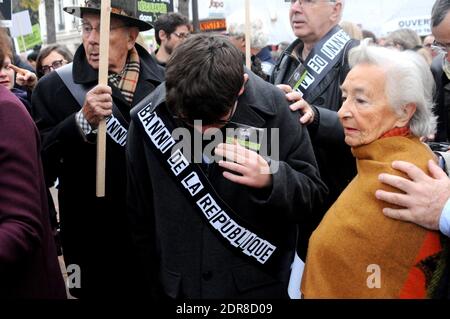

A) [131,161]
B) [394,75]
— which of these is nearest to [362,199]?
[394,75]

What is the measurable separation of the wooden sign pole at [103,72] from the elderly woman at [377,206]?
1137 millimetres

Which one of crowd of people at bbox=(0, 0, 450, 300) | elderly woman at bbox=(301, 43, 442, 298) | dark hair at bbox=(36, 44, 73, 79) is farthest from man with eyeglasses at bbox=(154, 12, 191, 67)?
elderly woman at bbox=(301, 43, 442, 298)

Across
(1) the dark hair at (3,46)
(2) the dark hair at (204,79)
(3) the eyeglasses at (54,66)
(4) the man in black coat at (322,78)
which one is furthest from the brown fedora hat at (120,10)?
(3) the eyeglasses at (54,66)

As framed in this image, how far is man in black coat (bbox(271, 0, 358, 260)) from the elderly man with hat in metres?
0.81

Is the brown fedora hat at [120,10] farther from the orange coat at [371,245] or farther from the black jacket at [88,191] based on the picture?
the orange coat at [371,245]

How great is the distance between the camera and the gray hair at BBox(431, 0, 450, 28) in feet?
9.60

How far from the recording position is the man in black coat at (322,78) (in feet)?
9.16

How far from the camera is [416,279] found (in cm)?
194

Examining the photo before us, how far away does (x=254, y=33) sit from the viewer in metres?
4.98

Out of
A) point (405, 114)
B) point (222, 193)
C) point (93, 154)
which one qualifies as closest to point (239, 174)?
point (222, 193)

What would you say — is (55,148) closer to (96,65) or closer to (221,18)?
(96,65)

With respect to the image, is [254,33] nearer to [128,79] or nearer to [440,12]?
[128,79]

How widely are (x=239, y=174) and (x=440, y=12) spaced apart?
1520 millimetres
